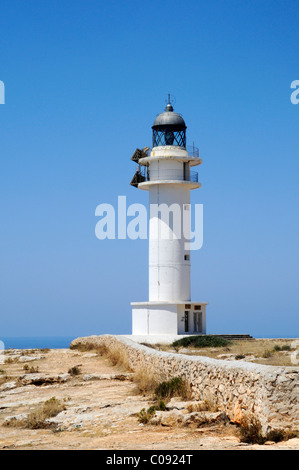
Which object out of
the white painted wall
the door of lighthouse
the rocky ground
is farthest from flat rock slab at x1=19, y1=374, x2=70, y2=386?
the door of lighthouse

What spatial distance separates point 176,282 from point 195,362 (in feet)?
82.4

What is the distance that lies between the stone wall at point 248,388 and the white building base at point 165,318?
23.6 metres

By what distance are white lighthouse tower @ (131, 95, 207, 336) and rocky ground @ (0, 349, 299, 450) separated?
18.6 m

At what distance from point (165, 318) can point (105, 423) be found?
85.4 ft

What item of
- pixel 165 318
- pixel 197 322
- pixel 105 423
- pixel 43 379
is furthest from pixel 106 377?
pixel 197 322

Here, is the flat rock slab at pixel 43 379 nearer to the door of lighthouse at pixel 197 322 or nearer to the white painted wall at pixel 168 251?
the white painted wall at pixel 168 251

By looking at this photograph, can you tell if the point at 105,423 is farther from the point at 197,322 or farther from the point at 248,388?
the point at 197,322

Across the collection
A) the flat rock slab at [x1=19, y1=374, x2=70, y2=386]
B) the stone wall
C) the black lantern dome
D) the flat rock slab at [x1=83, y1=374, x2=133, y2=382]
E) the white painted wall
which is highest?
the black lantern dome

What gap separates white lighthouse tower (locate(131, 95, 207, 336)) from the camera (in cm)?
3816

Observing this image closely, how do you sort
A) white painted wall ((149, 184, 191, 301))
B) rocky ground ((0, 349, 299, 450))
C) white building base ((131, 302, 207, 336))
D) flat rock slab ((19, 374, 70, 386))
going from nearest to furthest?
rocky ground ((0, 349, 299, 450)) < flat rock slab ((19, 374, 70, 386)) < white building base ((131, 302, 207, 336)) < white painted wall ((149, 184, 191, 301))

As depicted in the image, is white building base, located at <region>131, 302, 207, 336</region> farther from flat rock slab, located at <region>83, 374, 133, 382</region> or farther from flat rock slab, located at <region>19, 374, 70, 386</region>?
flat rock slab, located at <region>83, 374, 133, 382</region>

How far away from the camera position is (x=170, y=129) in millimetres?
40656
